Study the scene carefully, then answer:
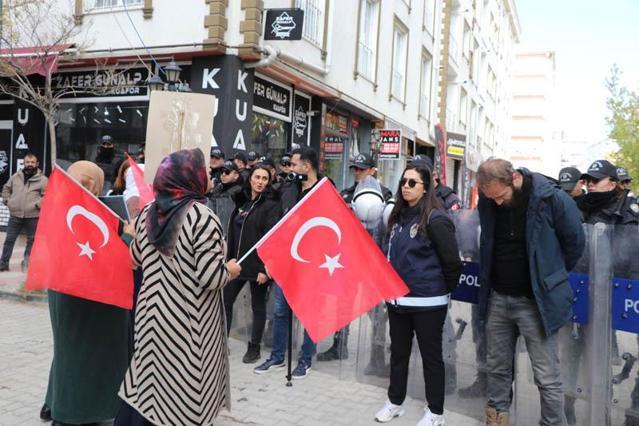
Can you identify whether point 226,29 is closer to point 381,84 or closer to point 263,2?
point 263,2

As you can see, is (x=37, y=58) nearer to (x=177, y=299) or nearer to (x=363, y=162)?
(x=363, y=162)

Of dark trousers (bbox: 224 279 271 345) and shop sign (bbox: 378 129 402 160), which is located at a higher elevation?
shop sign (bbox: 378 129 402 160)

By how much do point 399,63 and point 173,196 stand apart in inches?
748

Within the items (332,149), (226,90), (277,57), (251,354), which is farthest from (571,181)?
(332,149)

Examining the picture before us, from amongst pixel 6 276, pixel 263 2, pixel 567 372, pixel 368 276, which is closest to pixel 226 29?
pixel 263 2

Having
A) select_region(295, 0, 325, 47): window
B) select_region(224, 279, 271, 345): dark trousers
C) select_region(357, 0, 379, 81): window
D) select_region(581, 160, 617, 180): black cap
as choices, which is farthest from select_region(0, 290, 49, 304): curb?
select_region(357, 0, 379, 81): window

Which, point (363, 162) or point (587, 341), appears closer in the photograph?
point (587, 341)

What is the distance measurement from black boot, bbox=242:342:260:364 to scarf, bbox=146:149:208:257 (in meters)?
2.85

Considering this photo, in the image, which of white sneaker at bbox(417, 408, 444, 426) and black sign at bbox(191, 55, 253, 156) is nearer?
white sneaker at bbox(417, 408, 444, 426)

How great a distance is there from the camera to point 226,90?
1134cm

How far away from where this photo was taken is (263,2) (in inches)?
460

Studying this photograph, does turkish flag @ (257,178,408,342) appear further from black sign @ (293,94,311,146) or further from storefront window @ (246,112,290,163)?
black sign @ (293,94,311,146)

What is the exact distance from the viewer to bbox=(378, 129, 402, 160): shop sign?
57.3 ft

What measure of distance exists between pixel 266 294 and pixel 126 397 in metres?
2.83
